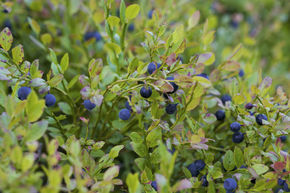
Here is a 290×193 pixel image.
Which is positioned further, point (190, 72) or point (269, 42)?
point (269, 42)

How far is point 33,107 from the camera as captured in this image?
0.55 metres

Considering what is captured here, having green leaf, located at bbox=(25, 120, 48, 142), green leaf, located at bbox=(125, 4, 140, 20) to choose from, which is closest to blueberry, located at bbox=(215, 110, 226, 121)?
green leaf, located at bbox=(125, 4, 140, 20)

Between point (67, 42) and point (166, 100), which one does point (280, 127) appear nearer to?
point (166, 100)

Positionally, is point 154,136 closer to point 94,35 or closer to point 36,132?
point 36,132

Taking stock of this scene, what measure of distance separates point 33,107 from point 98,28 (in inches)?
19.2

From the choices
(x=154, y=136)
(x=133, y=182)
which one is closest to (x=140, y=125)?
(x=154, y=136)

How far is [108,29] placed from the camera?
75cm

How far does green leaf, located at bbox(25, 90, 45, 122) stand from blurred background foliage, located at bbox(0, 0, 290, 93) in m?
0.39

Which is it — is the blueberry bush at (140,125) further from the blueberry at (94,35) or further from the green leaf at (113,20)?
the blueberry at (94,35)

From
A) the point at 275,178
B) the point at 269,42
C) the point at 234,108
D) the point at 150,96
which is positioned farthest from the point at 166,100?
the point at 269,42

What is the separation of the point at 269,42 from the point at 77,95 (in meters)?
1.25

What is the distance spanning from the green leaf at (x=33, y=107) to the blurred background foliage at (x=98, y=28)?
391 millimetres

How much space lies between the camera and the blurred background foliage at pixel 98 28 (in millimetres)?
966

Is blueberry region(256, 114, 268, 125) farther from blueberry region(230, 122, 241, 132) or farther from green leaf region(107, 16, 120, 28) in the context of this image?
green leaf region(107, 16, 120, 28)
